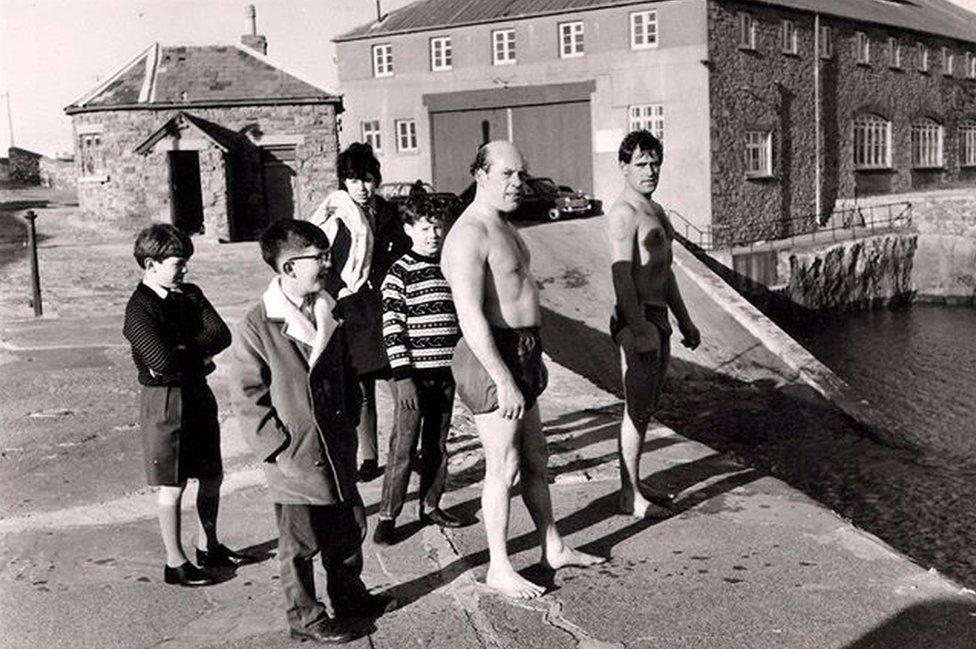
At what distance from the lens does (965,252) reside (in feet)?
111

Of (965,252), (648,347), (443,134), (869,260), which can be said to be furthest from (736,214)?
(648,347)

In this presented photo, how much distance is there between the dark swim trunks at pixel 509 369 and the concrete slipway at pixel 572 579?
942mm

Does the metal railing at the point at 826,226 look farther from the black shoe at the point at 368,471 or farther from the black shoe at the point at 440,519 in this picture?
the black shoe at the point at 440,519

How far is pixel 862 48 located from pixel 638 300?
3718cm

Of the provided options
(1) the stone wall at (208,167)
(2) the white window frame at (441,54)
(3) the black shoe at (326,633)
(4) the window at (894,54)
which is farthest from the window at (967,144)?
(3) the black shoe at (326,633)

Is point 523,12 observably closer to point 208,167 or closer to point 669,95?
point 669,95

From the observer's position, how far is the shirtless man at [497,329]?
15.8 feet

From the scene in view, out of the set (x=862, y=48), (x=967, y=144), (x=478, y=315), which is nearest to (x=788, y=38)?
(x=862, y=48)

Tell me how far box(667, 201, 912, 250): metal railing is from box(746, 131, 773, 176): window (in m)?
2.06

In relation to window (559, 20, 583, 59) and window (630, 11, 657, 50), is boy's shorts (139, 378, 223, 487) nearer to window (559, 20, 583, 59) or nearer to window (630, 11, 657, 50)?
window (630, 11, 657, 50)

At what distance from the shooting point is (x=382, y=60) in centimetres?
3800

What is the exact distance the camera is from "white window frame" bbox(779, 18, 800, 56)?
1384 inches

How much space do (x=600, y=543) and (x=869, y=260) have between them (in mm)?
29501

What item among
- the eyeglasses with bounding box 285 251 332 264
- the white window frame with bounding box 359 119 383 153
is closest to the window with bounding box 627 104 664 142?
the white window frame with bounding box 359 119 383 153
